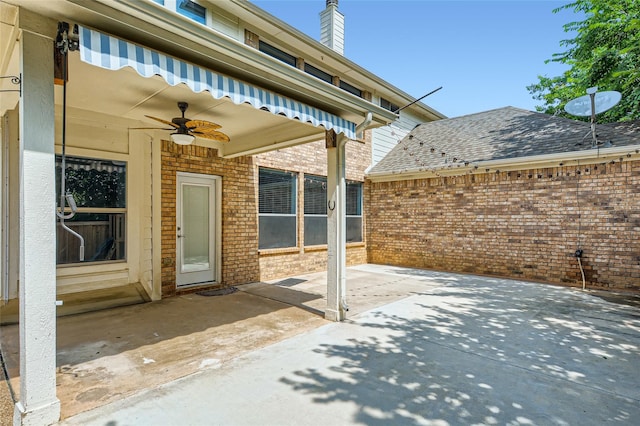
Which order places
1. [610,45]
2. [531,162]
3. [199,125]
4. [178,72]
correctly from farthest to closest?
[610,45] → [531,162] → [199,125] → [178,72]

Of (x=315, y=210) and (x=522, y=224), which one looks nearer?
(x=522, y=224)

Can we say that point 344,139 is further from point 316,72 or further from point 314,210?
point 316,72

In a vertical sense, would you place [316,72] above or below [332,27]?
below

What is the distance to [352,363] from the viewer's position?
134 inches

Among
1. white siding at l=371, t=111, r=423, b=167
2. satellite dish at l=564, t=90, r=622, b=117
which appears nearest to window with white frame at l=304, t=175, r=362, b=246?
white siding at l=371, t=111, r=423, b=167

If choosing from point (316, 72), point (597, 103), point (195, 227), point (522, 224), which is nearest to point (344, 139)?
point (195, 227)

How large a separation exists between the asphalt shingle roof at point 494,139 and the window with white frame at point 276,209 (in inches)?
135

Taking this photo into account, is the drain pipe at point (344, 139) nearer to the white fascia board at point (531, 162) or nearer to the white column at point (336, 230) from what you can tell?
the white column at point (336, 230)

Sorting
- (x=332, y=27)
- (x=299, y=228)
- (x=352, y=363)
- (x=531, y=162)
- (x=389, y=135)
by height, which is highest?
(x=332, y=27)

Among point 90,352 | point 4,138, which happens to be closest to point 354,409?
point 90,352

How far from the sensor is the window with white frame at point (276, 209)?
25.6ft

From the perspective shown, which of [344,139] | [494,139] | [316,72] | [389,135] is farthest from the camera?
[389,135]

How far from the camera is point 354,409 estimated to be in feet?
8.54

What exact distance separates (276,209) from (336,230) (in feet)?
11.8
